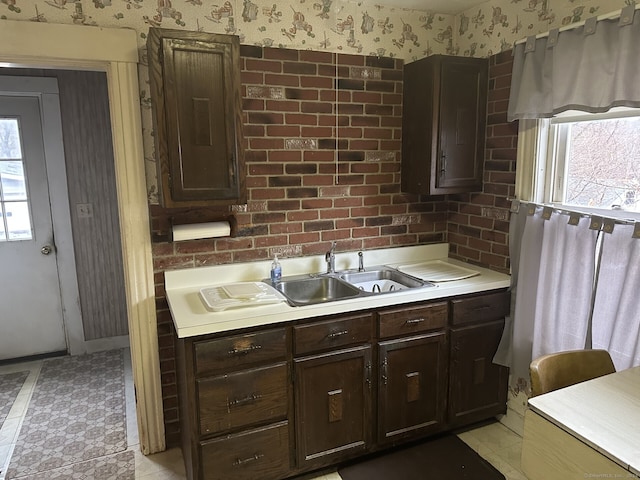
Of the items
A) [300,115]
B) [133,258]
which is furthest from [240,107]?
[133,258]

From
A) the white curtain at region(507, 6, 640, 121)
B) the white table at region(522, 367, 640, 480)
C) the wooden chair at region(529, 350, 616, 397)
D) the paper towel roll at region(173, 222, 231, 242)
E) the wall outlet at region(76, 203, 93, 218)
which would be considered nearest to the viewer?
the white table at region(522, 367, 640, 480)

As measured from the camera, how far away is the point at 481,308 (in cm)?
244

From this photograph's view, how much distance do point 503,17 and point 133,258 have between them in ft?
7.54

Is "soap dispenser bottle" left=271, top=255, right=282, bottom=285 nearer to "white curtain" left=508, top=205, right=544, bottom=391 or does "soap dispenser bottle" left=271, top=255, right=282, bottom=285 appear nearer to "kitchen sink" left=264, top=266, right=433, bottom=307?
"kitchen sink" left=264, top=266, right=433, bottom=307

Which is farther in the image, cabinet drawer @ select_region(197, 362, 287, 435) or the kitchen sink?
the kitchen sink

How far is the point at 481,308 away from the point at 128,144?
1.97m

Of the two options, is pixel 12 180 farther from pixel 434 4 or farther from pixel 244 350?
pixel 434 4

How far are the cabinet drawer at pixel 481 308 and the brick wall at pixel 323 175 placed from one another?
0.23m

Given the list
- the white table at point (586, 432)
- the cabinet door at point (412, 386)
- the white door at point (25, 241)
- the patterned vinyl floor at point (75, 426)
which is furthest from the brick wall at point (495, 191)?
the white door at point (25, 241)

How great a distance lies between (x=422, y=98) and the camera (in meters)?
2.52

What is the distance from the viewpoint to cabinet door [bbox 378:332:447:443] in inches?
89.6

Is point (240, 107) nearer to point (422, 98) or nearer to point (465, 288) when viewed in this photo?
point (422, 98)

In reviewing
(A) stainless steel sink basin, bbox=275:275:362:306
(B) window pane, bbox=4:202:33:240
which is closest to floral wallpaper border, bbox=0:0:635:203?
(A) stainless steel sink basin, bbox=275:275:362:306

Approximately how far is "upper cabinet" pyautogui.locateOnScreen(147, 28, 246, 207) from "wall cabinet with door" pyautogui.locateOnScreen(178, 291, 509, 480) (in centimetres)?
69
